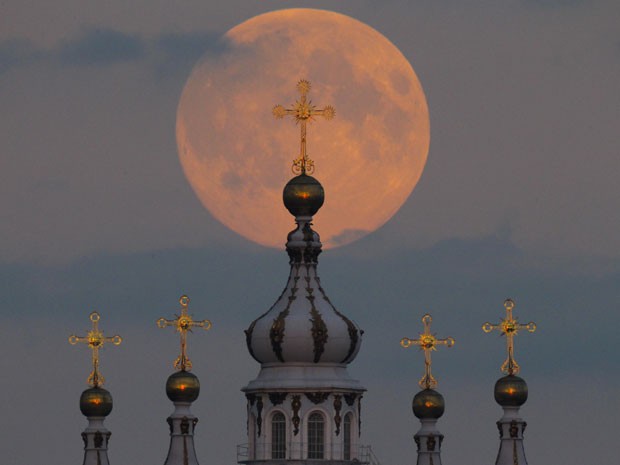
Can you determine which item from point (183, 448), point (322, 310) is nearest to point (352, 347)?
point (322, 310)

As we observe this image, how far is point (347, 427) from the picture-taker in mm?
162125

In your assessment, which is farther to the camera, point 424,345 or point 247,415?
point 424,345

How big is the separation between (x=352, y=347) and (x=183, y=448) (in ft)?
43.3

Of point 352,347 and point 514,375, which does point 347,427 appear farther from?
point 514,375

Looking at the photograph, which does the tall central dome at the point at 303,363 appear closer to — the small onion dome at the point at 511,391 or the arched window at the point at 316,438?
the arched window at the point at 316,438

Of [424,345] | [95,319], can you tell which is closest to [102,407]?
[95,319]

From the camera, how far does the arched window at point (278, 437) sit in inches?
6358

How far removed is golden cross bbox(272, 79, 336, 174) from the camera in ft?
536

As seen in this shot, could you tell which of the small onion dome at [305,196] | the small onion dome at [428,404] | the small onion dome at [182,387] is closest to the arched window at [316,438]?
the small onion dome at [305,196]

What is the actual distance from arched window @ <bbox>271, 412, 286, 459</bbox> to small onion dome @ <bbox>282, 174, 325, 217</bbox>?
8.84 metres

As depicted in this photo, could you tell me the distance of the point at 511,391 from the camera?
582 feet

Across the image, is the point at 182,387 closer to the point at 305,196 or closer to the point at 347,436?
the point at 347,436

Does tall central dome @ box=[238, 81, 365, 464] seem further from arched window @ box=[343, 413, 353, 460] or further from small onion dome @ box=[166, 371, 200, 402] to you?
small onion dome @ box=[166, 371, 200, 402]

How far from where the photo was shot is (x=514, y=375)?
178500 mm
